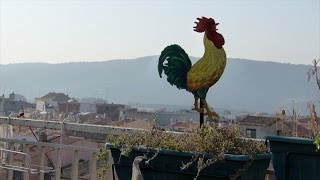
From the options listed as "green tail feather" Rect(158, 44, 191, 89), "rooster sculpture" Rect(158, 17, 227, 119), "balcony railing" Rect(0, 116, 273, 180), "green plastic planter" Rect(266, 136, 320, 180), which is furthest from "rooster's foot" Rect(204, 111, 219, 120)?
"green plastic planter" Rect(266, 136, 320, 180)

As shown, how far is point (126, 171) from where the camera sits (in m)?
2.45

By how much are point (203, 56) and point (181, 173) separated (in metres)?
1.01

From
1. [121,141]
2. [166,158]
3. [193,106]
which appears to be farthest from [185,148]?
[193,106]

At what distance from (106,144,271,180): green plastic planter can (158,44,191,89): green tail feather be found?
86 centimetres

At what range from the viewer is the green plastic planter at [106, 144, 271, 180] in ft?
6.89

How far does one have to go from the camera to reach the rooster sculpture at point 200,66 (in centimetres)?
288

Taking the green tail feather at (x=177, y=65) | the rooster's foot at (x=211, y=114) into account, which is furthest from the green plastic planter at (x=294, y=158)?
the green tail feather at (x=177, y=65)

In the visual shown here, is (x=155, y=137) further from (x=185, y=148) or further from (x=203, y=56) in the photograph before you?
(x=203, y=56)

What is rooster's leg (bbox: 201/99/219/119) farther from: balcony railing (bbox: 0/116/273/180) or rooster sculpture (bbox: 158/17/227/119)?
balcony railing (bbox: 0/116/273/180)

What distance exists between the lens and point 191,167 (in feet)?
7.14

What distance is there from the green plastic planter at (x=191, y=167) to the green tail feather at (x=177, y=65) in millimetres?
864

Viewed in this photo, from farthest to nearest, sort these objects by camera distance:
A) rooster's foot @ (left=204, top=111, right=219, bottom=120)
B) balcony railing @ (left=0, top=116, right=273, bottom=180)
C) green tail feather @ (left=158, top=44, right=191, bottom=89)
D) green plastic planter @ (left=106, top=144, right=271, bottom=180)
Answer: balcony railing @ (left=0, top=116, right=273, bottom=180), green tail feather @ (left=158, top=44, right=191, bottom=89), rooster's foot @ (left=204, top=111, right=219, bottom=120), green plastic planter @ (left=106, top=144, right=271, bottom=180)

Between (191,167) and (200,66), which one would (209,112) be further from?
(191,167)

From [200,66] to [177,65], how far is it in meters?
0.22
